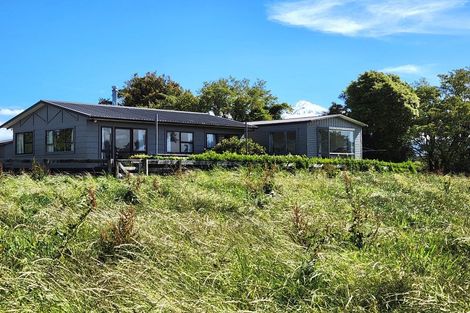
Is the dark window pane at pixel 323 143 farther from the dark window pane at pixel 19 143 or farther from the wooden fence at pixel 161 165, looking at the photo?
the dark window pane at pixel 19 143

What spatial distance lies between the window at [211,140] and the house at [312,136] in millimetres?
3041

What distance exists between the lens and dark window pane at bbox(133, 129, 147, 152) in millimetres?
25062

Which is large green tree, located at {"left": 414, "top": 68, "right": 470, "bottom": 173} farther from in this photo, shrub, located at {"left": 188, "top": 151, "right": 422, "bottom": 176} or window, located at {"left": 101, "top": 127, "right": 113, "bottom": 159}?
window, located at {"left": 101, "top": 127, "right": 113, "bottom": 159}

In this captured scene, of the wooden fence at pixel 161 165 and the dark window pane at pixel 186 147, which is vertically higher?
the dark window pane at pixel 186 147

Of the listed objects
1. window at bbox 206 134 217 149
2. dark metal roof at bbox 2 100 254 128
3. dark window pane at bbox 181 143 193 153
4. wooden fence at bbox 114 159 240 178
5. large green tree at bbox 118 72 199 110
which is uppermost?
large green tree at bbox 118 72 199 110

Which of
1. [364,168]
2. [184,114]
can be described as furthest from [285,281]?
[184,114]

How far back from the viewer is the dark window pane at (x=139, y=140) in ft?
82.2

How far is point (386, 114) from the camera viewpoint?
124ft

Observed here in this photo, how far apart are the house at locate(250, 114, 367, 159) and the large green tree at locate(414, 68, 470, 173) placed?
6384 millimetres

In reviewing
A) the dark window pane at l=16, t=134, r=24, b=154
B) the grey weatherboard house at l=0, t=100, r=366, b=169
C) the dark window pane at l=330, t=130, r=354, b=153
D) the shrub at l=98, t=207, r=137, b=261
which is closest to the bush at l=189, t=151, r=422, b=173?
the grey weatherboard house at l=0, t=100, r=366, b=169

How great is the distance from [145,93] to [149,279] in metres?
45.7

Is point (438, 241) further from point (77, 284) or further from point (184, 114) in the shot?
point (184, 114)

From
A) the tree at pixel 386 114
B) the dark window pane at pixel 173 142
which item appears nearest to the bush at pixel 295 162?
the dark window pane at pixel 173 142

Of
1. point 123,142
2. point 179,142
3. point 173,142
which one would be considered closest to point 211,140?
point 179,142
